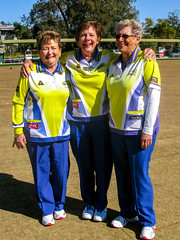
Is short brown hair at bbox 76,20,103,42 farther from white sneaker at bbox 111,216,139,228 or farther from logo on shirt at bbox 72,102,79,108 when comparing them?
white sneaker at bbox 111,216,139,228

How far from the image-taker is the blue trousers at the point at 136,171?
3.10 m

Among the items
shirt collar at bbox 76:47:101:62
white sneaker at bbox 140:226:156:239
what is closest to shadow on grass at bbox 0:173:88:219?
white sneaker at bbox 140:226:156:239

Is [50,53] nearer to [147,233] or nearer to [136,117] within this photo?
[136,117]

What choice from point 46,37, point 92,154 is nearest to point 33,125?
point 92,154

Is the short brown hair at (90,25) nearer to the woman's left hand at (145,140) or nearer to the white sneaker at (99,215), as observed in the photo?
the woman's left hand at (145,140)

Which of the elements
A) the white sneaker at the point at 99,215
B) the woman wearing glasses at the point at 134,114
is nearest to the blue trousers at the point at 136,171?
the woman wearing glasses at the point at 134,114

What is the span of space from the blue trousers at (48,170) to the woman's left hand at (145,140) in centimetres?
88

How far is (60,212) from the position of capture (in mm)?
3564

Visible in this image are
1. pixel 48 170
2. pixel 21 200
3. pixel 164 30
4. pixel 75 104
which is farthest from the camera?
pixel 164 30

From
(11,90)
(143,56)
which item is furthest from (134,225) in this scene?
(11,90)

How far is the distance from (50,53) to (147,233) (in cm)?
202

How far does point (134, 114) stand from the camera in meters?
3.02

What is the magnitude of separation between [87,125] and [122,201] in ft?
2.89

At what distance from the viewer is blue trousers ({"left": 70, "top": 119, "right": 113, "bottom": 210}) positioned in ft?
11.2
